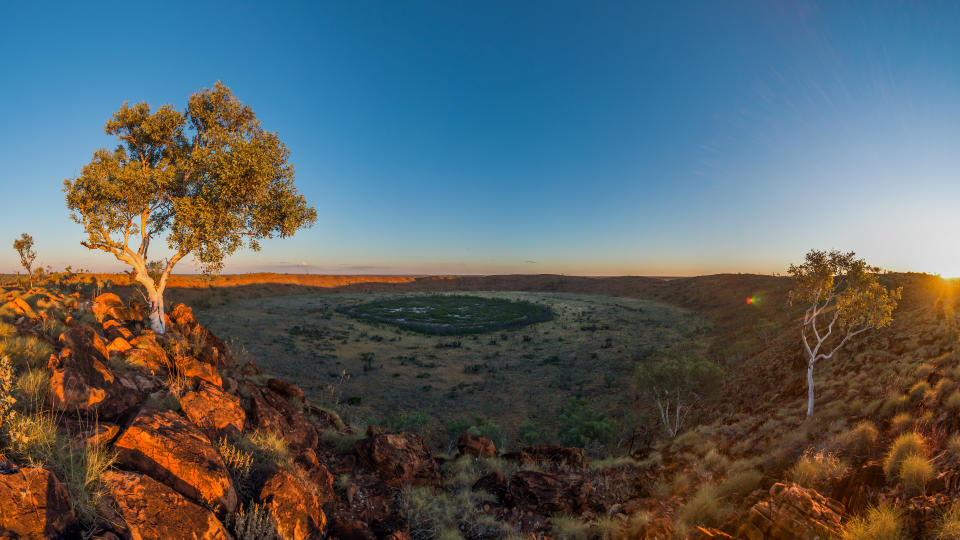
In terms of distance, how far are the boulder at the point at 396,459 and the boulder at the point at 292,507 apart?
322cm

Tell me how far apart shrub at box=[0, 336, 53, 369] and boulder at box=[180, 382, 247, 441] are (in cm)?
263

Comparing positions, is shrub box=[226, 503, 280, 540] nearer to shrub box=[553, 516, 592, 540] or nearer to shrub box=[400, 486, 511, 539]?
shrub box=[400, 486, 511, 539]

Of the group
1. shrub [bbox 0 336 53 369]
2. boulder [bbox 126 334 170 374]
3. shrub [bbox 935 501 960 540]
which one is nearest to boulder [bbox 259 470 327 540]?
shrub [bbox 0 336 53 369]

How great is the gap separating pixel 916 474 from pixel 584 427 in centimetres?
1455

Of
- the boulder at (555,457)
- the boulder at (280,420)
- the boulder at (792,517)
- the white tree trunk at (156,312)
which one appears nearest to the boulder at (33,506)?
the boulder at (280,420)

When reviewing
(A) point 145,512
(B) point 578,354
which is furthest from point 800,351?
(A) point 145,512

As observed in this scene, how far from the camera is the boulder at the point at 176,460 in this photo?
480cm

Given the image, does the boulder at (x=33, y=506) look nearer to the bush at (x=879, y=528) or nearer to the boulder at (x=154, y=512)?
the boulder at (x=154, y=512)

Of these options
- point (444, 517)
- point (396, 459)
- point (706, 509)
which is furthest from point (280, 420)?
point (706, 509)

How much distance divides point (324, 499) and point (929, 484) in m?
10.9

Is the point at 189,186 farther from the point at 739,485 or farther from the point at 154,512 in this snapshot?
the point at 739,485

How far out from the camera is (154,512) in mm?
4152

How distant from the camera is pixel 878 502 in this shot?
20.6ft

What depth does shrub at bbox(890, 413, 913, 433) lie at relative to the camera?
8.55 m
